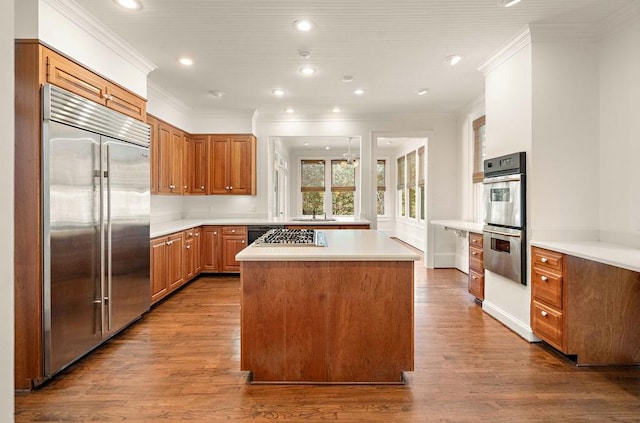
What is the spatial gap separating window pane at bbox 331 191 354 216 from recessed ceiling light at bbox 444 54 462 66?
674 centimetres

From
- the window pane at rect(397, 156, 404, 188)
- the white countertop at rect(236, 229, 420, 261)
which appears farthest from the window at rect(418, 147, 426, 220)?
the white countertop at rect(236, 229, 420, 261)

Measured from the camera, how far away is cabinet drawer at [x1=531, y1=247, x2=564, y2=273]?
8.82 ft

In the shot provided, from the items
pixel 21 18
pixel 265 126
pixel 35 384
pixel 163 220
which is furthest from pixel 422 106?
pixel 35 384

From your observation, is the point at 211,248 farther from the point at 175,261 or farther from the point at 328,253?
the point at 328,253

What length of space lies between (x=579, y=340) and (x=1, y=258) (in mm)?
3342

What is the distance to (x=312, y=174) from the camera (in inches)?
415

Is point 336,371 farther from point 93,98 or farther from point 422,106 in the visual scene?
point 422,106

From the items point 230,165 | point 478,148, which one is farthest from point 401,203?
point 230,165

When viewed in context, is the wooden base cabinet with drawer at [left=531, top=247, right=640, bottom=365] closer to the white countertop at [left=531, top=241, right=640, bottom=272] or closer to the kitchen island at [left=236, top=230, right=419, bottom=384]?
the white countertop at [left=531, top=241, right=640, bottom=272]

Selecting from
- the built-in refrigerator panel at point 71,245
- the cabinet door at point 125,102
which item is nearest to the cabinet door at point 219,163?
the cabinet door at point 125,102

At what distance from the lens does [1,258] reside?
80cm

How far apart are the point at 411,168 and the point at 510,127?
18.1 ft

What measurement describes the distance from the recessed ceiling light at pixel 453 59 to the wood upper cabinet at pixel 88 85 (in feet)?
10.6

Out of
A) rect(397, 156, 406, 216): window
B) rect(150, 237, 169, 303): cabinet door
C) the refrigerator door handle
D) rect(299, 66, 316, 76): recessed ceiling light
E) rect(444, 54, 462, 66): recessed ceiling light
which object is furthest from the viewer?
rect(397, 156, 406, 216): window
